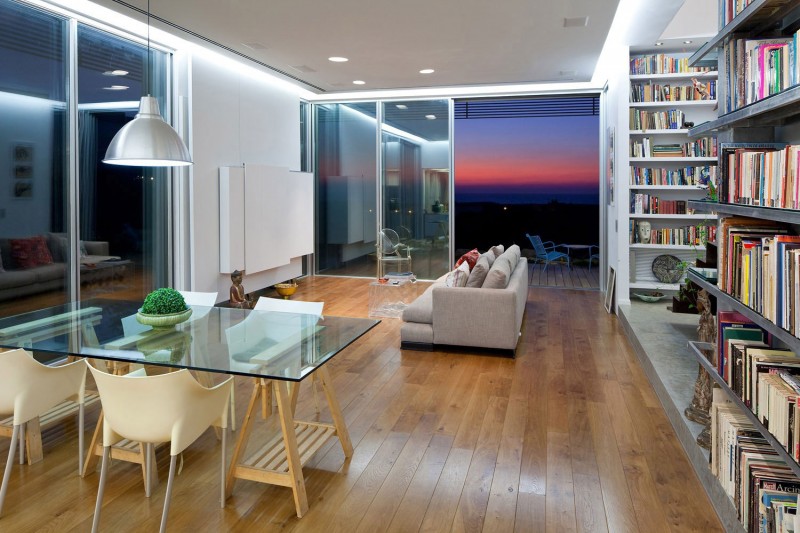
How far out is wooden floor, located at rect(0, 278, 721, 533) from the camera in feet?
7.98

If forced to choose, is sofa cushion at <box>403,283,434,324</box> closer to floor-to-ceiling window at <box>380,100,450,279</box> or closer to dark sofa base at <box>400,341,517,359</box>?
dark sofa base at <box>400,341,517,359</box>

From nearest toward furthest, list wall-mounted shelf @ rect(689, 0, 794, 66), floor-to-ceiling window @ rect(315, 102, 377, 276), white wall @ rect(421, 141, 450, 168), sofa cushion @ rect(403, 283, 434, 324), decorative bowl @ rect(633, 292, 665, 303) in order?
wall-mounted shelf @ rect(689, 0, 794, 66), sofa cushion @ rect(403, 283, 434, 324), decorative bowl @ rect(633, 292, 665, 303), white wall @ rect(421, 141, 450, 168), floor-to-ceiling window @ rect(315, 102, 377, 276)

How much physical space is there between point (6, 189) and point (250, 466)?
10.2 feet

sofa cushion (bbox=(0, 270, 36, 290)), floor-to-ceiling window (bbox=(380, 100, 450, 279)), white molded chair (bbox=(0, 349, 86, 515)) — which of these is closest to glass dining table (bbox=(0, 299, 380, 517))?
white molded chair (bbox=(0, 349, 86, 515))

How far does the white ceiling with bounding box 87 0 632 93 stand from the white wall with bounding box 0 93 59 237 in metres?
0.98

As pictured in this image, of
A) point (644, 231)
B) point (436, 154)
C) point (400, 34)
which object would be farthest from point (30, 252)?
point (644, 231)

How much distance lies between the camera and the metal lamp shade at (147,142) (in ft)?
9.65

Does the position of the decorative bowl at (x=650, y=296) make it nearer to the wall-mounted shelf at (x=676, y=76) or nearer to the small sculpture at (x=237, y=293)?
the wall-mounted shelf at (x=676, y=76)

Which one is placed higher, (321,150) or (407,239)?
(321,150)

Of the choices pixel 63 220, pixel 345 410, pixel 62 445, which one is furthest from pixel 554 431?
pixel 63 220

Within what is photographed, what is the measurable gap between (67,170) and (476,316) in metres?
3.60

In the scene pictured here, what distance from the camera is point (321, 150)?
921 cm

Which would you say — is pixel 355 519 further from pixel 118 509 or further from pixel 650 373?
pixel 650 373

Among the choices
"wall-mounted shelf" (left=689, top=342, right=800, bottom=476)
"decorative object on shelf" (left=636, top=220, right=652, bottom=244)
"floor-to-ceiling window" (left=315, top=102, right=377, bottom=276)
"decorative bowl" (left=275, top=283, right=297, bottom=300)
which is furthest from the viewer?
"floor-to-ceiling window" (left=315, top=102, right=377, bottom=276)
